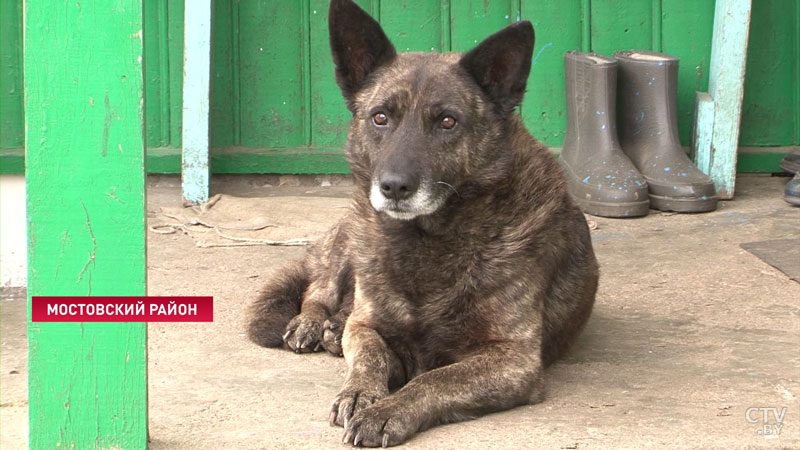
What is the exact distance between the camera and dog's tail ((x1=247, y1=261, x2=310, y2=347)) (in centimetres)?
405

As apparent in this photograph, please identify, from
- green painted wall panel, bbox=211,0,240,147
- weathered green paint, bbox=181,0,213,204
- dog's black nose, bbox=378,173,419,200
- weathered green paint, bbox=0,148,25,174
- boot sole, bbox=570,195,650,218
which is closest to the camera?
dog's black nose, bbox=378,173,419,200

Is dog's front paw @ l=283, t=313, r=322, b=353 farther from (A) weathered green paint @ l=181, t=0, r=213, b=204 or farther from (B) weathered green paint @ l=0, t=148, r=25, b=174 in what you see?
(A) weathered green paint @ l=181, t=0, r=213, b=204

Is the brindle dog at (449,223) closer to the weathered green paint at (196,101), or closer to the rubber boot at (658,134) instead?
the rubber boot at (658,134)

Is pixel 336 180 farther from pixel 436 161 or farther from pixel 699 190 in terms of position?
pixel 436 161

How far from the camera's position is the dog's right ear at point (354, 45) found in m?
3.62

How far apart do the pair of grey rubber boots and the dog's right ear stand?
2615 millimetres

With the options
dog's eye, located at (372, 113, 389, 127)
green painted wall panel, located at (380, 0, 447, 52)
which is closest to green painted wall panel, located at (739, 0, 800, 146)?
green painted wall panel, located at (380, 0, 447, 52)

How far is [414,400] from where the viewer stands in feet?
10.3

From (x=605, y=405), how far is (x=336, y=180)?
358 centimetres

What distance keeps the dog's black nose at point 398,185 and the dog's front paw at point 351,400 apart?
1.97 feet

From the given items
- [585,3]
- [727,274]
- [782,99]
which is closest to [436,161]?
[727,274]

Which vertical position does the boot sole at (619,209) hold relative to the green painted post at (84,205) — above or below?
below

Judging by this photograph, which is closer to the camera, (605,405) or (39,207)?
(39,207)

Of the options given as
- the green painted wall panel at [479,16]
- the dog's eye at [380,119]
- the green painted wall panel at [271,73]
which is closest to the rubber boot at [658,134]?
the green painted wall panel at [479,16]
